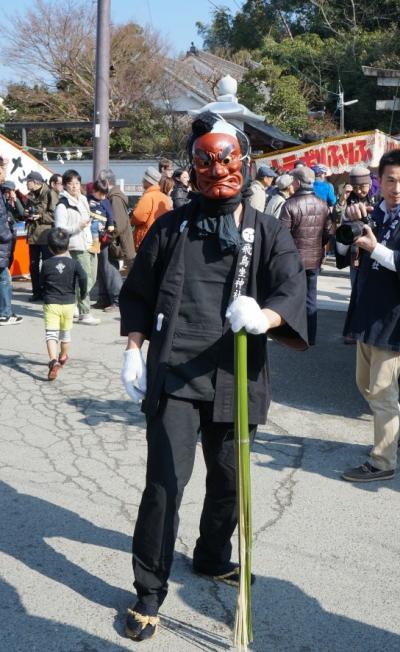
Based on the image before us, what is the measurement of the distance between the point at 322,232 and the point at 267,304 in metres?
4.64

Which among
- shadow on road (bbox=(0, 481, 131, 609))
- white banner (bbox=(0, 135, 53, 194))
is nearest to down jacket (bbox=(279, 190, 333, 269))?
shadow on road (bbox=(0, 481, 131, 609))

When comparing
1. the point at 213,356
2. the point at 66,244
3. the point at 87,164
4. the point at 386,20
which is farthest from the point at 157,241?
the point at 386,20

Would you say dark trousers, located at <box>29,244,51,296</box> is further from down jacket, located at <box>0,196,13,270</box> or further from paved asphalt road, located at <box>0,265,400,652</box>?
paved asphalt road, located at <box>0,265,400,652</box>

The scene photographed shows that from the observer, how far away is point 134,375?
110 inches

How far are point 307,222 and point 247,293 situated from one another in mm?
4421

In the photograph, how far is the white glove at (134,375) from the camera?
111 inches

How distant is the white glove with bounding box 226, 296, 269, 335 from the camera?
245 cm

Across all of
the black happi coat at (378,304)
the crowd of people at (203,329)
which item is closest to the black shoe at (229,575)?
the crowd of people at (203,329)

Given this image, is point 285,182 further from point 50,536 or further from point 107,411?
point 50,536

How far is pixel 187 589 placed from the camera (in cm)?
307

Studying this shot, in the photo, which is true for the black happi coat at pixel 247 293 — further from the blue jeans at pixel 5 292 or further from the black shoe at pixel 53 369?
the blue jeans at pixel 5 292

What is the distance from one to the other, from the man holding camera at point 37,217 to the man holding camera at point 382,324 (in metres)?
5.70

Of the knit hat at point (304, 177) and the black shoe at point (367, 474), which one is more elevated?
the knit hat at point (304, 177)

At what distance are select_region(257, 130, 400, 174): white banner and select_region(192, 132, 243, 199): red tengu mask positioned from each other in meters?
11.6
